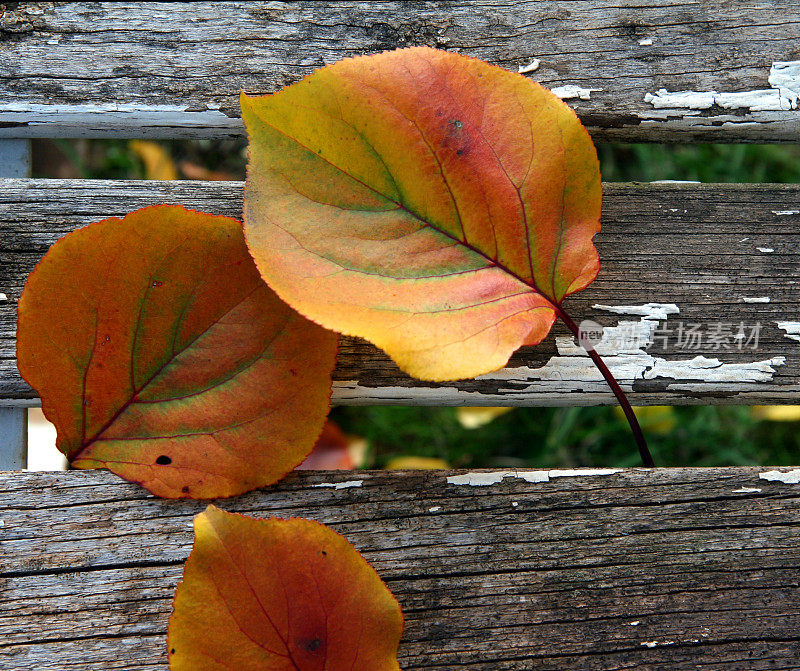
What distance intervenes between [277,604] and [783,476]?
1.80ft

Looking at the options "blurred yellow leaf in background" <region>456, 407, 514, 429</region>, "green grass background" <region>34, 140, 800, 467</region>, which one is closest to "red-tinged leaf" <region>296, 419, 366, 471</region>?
"green grass background" <region>34, 140, 800, 467</region>

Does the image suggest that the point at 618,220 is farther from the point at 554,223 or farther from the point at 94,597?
the point at 94,597

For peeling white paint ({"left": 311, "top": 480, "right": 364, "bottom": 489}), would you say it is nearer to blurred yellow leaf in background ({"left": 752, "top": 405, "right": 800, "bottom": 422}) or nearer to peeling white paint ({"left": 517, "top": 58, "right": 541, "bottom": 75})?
peeling white paint ({"left": 517, "top": 58, "right": 541, "bottom": 75})

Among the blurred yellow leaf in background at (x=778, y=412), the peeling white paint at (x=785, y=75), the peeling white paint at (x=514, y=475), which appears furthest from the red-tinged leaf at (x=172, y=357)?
the blurred yellow leaf in background at (x=778, y=412)

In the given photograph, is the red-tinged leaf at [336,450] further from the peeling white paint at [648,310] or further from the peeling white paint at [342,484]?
the peeling white paint at [648,310]

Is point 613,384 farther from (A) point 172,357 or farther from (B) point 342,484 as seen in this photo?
(A) point 172,357

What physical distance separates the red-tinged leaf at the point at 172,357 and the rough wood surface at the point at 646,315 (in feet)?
0.35

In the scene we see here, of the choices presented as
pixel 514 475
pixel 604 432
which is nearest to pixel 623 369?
pixel 514 475

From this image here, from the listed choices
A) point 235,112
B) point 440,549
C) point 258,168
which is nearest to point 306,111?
point 258,168

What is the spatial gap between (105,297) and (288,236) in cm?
20

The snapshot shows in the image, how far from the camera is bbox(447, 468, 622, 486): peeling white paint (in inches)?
26.3

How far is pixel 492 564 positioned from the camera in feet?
2.14

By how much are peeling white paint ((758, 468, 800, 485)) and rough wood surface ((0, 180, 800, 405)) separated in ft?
0.27

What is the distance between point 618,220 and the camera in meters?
0.71
